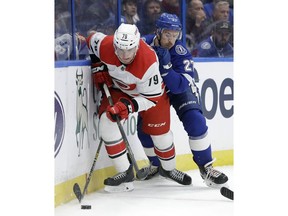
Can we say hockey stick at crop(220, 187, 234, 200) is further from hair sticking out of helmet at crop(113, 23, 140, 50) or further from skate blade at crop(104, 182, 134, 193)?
hair sticking out of helmet at crop(113, 23, 140, 50)

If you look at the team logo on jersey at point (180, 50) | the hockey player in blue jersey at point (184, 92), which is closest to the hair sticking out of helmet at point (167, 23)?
the hockey player in blue jersey at point (184, 92)

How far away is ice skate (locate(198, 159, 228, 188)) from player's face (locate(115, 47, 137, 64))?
977 mm

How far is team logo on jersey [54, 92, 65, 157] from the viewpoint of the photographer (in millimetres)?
4199

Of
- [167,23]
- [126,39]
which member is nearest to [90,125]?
[126,39]

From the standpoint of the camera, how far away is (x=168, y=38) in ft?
16.2

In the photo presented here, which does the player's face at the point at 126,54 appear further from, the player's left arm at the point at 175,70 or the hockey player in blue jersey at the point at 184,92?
the hockey player in blue jersey at the point at 184,92

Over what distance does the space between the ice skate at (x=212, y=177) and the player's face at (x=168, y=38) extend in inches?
31.6

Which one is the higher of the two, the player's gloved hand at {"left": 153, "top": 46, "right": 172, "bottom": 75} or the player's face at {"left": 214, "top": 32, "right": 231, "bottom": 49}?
the player's face at {"left": 214, "top": 32, "right": 231, "bottom": 49}

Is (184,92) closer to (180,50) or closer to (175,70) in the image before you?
(175,70)

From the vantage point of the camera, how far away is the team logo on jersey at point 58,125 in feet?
13.8

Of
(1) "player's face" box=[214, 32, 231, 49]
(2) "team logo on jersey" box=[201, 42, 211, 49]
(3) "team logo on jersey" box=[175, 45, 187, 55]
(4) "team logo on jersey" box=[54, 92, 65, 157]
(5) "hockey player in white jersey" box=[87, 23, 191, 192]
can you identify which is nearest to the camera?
(4) "team logo on jersey" box=[54, 92, 65, 157]

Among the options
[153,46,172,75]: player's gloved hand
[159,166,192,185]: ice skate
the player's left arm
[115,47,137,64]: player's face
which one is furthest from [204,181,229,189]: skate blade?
[115,47,137,64]: player's face

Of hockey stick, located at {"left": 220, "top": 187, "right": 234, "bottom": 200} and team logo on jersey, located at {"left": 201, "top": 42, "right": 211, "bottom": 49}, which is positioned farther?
team logo on jersey, located at {"left": 201, "top": 42, "right": 211, "bottom": 49}
